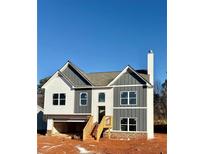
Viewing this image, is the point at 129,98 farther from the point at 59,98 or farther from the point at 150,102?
the point at 59,98

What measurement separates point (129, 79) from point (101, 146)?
0.61 metres

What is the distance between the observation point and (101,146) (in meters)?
2.88

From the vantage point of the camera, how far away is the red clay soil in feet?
8.34

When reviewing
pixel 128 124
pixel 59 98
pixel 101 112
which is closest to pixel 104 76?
pixel 101 112

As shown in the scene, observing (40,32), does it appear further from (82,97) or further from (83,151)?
(83,151)

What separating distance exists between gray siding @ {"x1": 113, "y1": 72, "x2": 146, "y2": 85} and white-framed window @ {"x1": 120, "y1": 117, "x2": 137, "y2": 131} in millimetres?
316

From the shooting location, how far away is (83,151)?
289 centimetres

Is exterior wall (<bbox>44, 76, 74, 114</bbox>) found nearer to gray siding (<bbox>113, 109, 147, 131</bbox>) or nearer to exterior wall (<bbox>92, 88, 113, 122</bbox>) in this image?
exterior wall (<bbox>92, 88, 113, 122</bbox>)

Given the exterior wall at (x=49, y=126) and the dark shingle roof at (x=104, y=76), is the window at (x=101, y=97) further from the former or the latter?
the exterior wall at (x=49, y=126)
